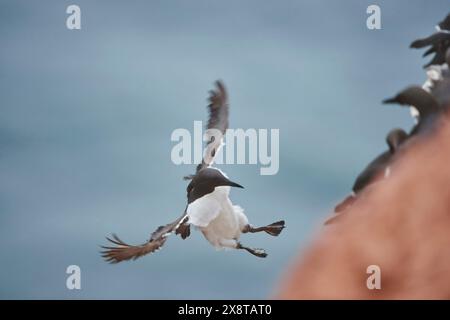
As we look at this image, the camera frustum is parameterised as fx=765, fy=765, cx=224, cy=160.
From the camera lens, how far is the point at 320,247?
5.96 m

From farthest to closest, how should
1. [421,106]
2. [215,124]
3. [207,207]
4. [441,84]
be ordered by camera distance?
[215,124], [207,207], [441,84], [421,106]

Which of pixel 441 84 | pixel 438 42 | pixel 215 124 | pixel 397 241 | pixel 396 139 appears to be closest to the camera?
pixel 397 241

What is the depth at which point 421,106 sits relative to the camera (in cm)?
664

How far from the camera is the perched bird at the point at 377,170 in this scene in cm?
638

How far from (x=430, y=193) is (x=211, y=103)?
2.63 meters

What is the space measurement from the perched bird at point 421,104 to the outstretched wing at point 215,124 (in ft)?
5.44

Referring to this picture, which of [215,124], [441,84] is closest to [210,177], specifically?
[215,124]

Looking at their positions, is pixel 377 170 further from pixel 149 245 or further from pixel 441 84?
pixel 149 245

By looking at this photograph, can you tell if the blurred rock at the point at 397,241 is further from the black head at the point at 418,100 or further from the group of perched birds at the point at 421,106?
the black head at the point at 418,100

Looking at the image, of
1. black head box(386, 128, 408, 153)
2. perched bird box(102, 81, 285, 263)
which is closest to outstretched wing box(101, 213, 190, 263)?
perched bird box(102, 81, 285, 263)

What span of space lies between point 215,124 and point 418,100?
201 cm

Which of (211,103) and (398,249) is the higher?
(211,103)
